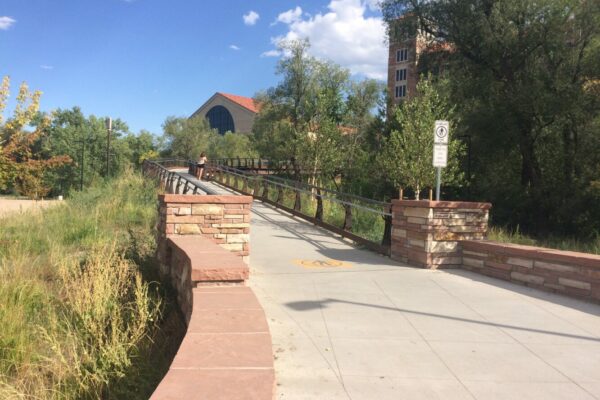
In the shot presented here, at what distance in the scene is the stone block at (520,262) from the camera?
687cm

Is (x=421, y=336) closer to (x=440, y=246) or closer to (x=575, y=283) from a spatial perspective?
(x=575, y=283)

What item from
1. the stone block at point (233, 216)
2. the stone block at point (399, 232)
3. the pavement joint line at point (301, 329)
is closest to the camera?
the pavement joint line at point (301, 329)

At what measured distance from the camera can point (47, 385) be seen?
370 cm

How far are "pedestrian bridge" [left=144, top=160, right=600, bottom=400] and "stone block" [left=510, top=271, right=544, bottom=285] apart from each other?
163mm

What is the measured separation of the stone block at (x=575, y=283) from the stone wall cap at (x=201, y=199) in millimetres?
4278

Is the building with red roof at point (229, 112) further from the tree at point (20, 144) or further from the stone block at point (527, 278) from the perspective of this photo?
the stone block at point (527, 278)

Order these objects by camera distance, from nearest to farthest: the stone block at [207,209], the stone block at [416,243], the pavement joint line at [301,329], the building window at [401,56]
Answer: the pavement joint line at [301,329] → the stone block at [207,209] → the stone block at [416,243] → the building window at [401,56]

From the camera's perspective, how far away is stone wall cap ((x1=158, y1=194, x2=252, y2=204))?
6.58m

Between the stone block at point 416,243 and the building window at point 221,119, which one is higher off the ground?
the building window at point 221,119

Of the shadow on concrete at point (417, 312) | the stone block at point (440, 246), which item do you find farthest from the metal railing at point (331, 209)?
the shadow on concrete at point (417, 312)

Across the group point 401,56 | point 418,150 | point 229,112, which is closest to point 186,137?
point 229,112

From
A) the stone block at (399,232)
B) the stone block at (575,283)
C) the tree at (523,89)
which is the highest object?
the tree at (523,89)

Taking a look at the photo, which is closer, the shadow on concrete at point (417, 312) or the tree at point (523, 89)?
the shadow on concrete at point (417, 312)

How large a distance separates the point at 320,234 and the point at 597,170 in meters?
13.2
